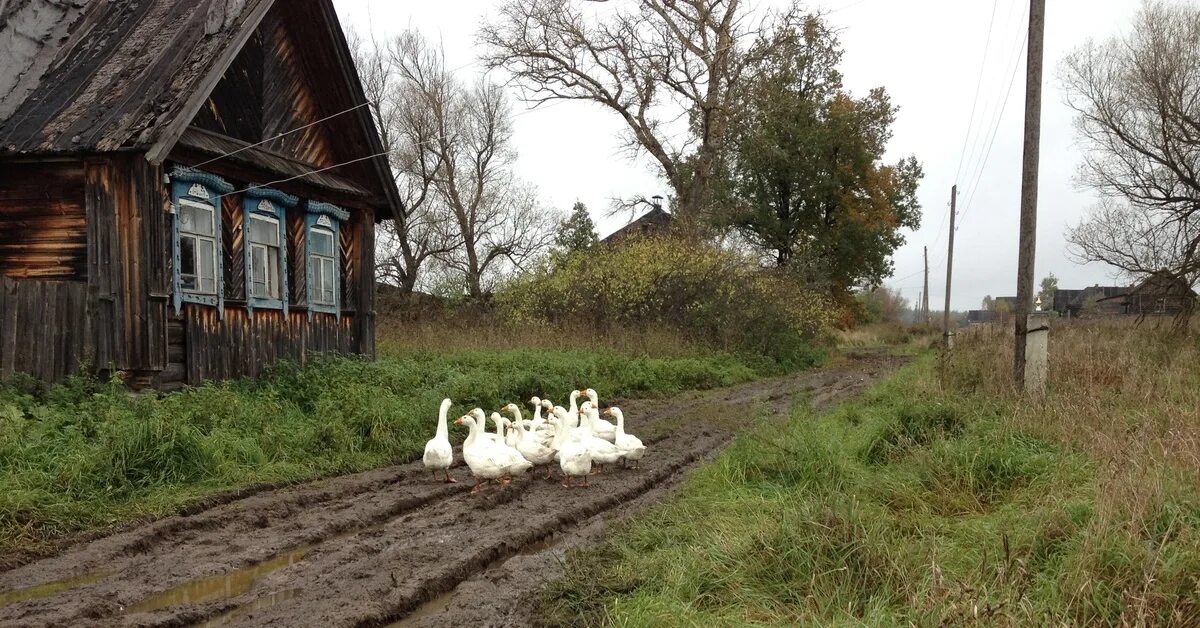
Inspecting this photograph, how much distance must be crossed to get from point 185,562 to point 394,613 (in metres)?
2.06

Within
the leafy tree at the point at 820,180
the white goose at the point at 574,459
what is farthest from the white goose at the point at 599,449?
the leafy tree at the point at 820,180

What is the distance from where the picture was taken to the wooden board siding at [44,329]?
10.7 meters

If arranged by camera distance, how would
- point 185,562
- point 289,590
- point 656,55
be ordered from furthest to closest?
point 656,55, point 185,562, point 289,590

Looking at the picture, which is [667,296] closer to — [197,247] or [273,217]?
[273,217]

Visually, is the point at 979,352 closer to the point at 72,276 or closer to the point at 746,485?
the point at 746,485

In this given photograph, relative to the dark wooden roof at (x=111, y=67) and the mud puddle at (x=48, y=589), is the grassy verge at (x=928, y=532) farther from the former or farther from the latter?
the dark wooden roof at (x=111, y=67)

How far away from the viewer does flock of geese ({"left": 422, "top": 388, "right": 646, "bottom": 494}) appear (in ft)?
30.8

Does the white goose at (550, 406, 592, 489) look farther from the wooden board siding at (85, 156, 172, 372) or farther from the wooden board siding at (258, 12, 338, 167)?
the wooden board siding at (258, 12, 338, 167)

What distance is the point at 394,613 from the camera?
5555 millimetres

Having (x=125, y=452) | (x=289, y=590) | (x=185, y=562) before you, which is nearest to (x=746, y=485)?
(x=289, y=590)

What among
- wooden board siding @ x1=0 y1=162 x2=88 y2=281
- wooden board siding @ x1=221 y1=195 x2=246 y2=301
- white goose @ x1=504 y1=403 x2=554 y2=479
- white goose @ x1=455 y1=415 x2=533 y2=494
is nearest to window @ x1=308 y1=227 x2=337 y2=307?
wooden board siding @ x1=221 y1=195 x2=246 y2=301

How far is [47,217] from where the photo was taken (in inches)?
460

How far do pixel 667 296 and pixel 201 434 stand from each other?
61.8ft

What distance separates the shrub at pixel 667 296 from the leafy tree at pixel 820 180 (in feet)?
34.9
